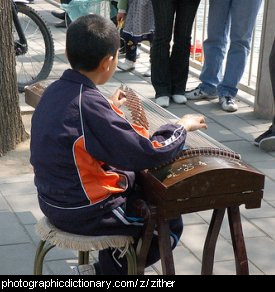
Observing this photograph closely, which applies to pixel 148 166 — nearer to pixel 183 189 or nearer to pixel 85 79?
pixel 183 189

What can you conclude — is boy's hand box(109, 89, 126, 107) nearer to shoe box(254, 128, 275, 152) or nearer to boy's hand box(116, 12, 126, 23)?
shoe box(254, 128, 275, 152)

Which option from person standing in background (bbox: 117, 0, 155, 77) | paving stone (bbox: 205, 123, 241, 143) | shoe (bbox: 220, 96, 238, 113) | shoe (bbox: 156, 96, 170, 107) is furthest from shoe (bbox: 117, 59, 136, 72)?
paving stone (bbox: 205, 123, 241, 143)

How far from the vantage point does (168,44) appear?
6961 millimetres

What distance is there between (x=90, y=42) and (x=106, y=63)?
0.37 ft

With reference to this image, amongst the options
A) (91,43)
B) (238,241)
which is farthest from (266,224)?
(91,43)

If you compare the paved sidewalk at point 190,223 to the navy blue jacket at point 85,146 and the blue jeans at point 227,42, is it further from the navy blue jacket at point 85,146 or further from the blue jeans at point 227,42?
the navy blue jacket at point 85,146

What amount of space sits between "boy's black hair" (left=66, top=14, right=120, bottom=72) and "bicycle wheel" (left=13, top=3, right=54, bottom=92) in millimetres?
4157

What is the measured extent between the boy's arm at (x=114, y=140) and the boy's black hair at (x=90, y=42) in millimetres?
169

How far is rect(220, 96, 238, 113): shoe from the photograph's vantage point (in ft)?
22.7

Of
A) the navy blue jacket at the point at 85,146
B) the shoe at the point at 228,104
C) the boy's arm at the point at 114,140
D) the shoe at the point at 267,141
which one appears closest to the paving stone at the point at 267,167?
the shoe at the point at 267,141

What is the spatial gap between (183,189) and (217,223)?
14.9 inches

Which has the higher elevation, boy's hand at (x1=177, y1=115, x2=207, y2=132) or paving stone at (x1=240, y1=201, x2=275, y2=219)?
boy's hand at (x1=177, y1=115, x2=207, y2=132)

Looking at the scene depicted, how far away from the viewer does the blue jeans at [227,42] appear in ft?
22.2

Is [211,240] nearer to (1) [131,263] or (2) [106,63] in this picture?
(1) [131,263]
